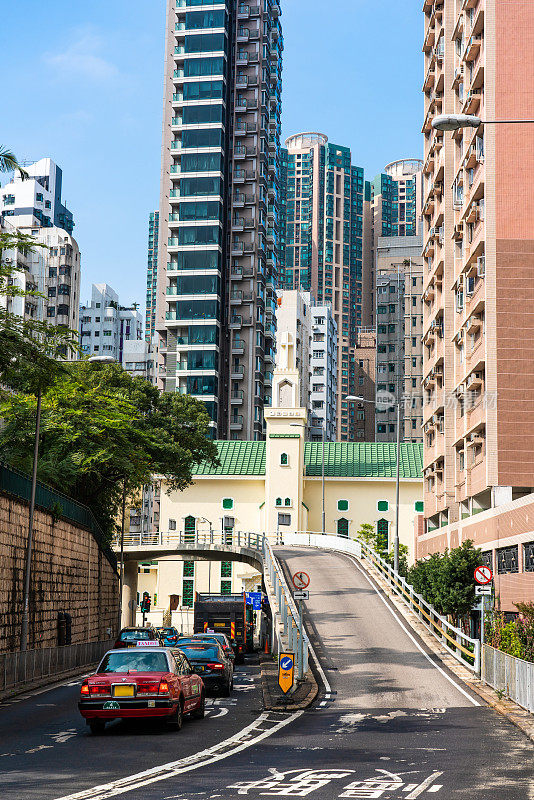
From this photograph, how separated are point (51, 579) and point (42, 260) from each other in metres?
82.3

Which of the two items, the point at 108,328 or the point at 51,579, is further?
the point at 108,328

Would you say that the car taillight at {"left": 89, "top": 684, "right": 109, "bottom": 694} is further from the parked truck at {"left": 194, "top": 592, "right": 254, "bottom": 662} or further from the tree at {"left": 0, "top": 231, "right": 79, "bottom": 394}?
the parked truck at {"left": 194, "top": 592, "right": 254, "bottom": 662}

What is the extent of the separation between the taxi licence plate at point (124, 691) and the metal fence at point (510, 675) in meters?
7.86

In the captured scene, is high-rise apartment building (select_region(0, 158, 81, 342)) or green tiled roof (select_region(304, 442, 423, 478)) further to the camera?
high-rise apartment building (select_region(0, 158, 81, 342))

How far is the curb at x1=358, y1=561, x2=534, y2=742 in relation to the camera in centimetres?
1985

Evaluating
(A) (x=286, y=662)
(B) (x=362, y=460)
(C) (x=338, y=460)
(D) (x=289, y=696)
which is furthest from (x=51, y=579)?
(B) (x=362, y=460)

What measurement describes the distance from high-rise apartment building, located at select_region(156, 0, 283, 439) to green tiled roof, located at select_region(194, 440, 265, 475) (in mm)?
9808

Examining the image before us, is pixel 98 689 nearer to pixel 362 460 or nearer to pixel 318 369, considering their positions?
pixel 362 460

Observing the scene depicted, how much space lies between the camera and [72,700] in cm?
2484

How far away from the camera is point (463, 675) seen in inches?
1172

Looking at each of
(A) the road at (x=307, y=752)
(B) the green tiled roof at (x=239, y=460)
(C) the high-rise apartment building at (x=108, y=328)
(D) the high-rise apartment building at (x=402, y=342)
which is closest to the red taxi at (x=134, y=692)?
(A) the road at (x=307, y=752)

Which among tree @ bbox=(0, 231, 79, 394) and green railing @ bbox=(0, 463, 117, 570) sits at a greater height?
tree @ bbox=(0, 231, 79, 394)

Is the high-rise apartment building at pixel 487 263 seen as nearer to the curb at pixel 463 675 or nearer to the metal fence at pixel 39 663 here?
the curb at pixel 463 675

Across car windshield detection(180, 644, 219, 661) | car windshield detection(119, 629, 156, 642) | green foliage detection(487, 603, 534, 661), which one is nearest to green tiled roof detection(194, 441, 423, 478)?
car windshield detection(119, 629, 156, 642)
